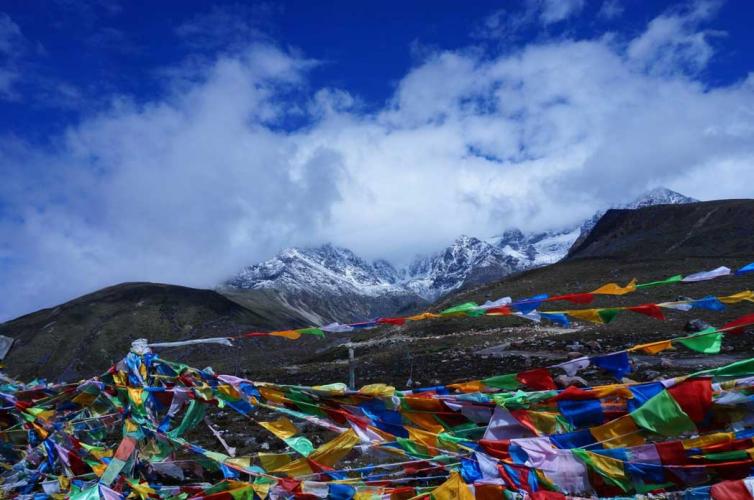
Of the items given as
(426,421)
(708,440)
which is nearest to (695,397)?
(708,440)

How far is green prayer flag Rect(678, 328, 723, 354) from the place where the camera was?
20.4 ft

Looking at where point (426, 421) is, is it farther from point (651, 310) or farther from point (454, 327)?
point (454, 327)

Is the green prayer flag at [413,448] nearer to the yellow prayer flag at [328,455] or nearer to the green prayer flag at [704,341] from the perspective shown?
the yellow prayer flag at [328,455]

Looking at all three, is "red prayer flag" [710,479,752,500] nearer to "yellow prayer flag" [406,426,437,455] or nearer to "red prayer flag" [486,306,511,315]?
"yellow prayer flag" [406,426,437,455]

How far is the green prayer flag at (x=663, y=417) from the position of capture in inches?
221

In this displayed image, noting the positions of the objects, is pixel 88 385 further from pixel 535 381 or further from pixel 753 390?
pixel 753 390

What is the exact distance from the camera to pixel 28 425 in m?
9.95

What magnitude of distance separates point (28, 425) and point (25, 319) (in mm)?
141525

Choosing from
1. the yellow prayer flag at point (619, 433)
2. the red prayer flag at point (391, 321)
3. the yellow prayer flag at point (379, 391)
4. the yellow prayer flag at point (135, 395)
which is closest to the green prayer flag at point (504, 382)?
the yellow prayer flag at point (619, 433)

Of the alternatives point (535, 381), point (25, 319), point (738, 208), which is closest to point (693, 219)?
point (738, 208)

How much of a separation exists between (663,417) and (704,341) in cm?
132

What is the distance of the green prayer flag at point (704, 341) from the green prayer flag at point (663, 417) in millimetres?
939

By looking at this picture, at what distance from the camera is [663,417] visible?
5664mm

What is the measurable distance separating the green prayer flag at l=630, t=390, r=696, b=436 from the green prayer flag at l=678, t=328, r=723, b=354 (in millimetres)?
939
